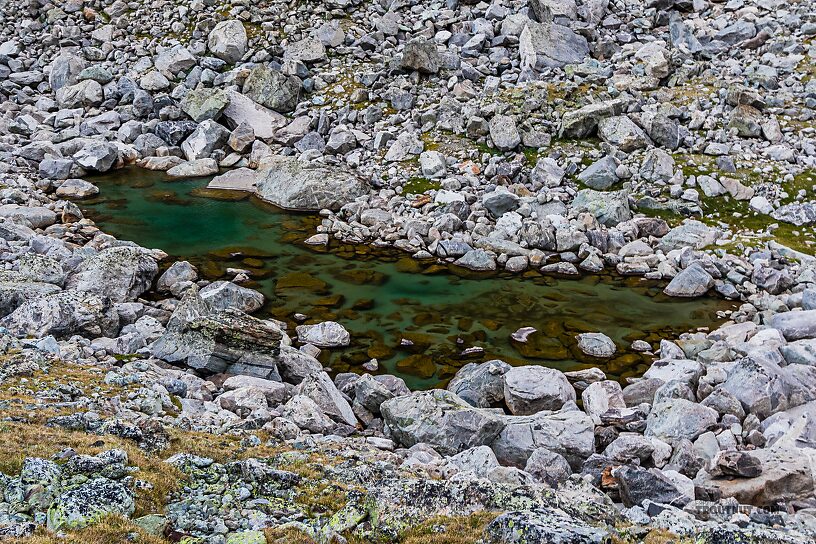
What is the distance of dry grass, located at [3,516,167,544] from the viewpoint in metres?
9.75

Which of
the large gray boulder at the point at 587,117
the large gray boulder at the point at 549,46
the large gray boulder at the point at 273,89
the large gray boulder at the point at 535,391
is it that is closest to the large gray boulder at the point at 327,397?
the large gray boulder at the point at 535,391

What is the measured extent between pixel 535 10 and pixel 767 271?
1073 inches

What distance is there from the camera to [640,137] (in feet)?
121

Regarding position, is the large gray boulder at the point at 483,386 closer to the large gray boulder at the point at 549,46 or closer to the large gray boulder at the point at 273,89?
the large gray boulder at the point at 549,46

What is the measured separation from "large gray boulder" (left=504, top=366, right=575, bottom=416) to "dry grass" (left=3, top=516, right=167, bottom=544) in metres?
11.5

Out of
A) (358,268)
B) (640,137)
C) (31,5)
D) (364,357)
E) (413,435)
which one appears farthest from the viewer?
(31,5)

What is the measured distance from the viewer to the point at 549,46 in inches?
1745

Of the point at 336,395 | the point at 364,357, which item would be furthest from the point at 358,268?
the point at 336,395

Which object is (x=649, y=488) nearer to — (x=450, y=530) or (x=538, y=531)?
(x=538, y=531)

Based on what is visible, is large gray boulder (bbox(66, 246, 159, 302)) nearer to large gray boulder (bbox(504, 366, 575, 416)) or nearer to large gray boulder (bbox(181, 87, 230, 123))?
large gray boulder (bbox(504, 366, 575, 416))

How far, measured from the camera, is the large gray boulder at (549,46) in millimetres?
43625

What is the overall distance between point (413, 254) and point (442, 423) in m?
15.1

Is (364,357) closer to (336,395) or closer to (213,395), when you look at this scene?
(336,395)

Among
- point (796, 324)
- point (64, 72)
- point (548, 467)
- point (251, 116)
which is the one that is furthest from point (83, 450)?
point (64, 72)
